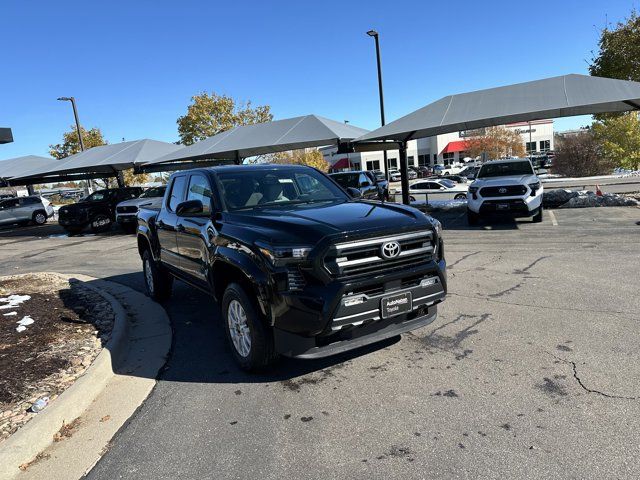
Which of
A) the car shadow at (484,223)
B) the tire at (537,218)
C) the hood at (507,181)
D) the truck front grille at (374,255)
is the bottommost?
the car shadow at (484,223)

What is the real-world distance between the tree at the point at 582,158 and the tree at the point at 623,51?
19363 millimetres

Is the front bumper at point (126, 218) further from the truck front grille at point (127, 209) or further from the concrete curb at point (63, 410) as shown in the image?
the concrete curb at point (63, 410)

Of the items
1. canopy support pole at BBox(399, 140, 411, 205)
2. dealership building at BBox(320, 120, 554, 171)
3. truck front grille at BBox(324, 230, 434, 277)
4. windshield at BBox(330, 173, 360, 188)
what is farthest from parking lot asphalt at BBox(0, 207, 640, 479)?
dealership building at BBox(320, 120, 554, 171)

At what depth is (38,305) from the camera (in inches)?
265

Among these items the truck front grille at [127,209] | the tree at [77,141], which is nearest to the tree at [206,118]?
the tree at [77,141]

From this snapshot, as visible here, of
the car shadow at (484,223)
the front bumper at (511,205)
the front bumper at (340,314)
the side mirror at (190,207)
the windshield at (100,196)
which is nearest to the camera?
the front bumper at (340,314)

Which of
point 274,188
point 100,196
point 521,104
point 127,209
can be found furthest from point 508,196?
point 100,196

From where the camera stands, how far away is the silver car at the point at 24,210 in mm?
25625

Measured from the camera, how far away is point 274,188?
518 centimetres

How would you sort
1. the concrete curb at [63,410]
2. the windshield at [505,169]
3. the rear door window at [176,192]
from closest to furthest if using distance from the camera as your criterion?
the concrete curb at [63,410], the rear door window at [176,192], the windshield at [505,169]

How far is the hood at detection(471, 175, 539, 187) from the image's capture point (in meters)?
12.6

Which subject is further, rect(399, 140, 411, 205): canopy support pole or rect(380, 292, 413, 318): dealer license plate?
rect(399, 140, 411, 205): canopy support pole

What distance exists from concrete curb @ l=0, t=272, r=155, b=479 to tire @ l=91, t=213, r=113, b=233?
1634cm

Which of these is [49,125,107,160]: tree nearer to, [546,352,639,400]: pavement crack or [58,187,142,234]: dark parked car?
[58,187,142,234]: dark parked car
